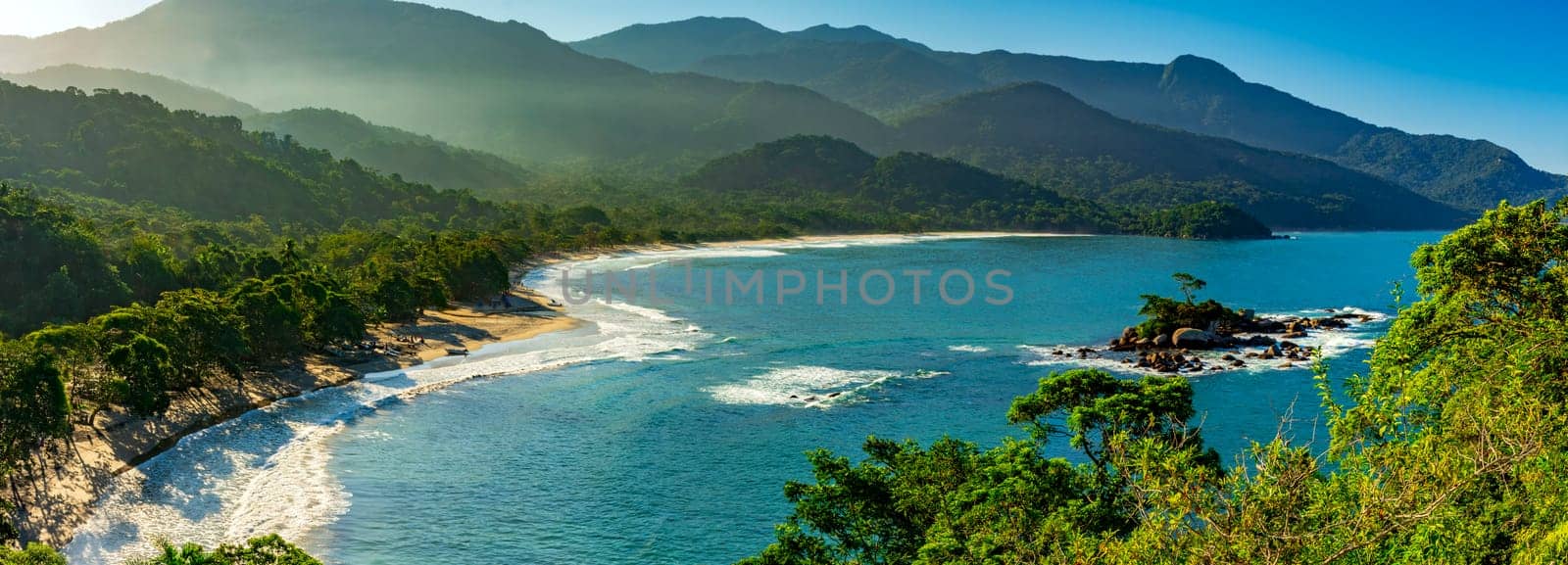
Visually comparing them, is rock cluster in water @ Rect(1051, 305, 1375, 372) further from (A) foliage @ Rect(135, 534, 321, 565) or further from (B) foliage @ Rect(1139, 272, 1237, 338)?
(A) foliage @ Rect(135, 534, 321, 565)

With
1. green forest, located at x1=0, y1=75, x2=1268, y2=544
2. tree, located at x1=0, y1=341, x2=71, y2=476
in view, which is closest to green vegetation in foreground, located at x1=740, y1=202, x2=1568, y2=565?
tree, located at x1=0, y1=341, x2=71, y2=476

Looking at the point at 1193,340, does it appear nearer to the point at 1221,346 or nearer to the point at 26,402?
the point at 1221,346

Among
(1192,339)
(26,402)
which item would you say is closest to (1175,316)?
(1192,339)

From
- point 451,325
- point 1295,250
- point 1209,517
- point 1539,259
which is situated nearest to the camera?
point 1209,517

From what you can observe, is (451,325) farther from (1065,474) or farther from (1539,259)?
(1539,259)

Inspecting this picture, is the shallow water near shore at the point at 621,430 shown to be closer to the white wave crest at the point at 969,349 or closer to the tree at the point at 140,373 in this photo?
the white wave crest at the point at 969,349

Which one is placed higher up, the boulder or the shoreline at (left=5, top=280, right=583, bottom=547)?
the shoreline at (left=5, top=280, right=583, bottom=547)

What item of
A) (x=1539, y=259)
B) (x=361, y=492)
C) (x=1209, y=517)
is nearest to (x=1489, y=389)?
(x=1539, y=259)
